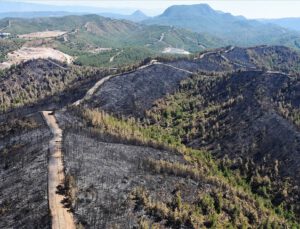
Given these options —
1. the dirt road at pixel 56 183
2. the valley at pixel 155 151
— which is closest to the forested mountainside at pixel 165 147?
the valley at pixel 155 151

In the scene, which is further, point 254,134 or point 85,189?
point 254,134

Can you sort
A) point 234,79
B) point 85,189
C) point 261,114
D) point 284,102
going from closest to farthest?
point 85,189 < point 261,114 < point 284,102 < point 234,79

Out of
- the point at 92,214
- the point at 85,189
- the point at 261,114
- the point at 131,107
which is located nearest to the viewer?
the point at 92,214

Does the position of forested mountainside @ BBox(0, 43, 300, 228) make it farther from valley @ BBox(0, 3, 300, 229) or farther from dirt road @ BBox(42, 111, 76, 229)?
dirt road @ BBox(42, 111, 76, 229)

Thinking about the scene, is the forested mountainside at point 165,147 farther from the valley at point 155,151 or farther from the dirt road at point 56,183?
the dirt road at point 56,183

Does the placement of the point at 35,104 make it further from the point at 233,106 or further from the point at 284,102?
the point at 284,102

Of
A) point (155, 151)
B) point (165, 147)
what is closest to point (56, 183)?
point (155, 151)

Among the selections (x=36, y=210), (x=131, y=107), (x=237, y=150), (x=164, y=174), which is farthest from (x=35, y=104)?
(x=36, y=210)
